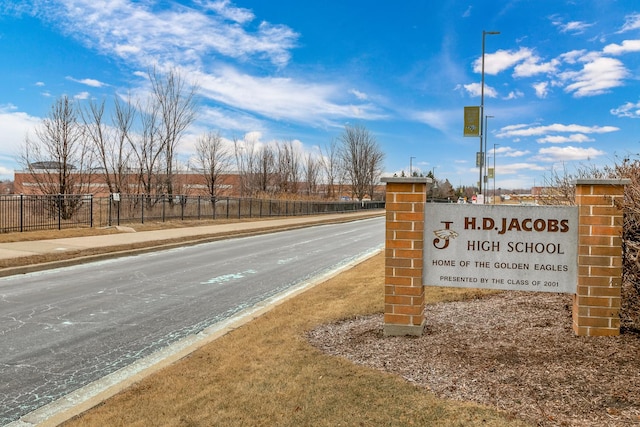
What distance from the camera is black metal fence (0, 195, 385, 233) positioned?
1900 cm

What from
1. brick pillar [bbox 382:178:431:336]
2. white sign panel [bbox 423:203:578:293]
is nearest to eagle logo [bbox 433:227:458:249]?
white sign panel [bbox 423:203:578:293]

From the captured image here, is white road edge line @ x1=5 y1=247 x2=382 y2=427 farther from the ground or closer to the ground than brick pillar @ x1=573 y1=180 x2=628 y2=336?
closer to the ground

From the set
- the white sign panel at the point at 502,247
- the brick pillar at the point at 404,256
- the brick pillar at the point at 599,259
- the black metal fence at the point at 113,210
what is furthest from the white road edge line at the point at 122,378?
the black metal fence at the point at 113,210

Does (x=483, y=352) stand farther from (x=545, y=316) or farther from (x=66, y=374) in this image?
(x=66, y=374)

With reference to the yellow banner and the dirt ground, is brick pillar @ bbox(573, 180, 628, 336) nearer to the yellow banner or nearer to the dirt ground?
the dirt ground

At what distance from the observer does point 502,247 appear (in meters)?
4.71

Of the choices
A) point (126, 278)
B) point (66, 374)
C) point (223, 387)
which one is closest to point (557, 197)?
point (223, 387)

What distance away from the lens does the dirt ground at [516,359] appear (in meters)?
3.15

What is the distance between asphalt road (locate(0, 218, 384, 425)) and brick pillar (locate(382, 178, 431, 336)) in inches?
106

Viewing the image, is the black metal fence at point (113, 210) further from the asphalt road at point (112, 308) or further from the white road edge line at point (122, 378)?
the white road edge line at point (122, 378)

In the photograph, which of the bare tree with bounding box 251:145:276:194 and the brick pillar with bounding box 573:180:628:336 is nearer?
the brick pillar with bounding box 573:180:628:336

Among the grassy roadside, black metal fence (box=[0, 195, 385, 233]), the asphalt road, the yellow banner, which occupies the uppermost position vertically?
the yellow banner

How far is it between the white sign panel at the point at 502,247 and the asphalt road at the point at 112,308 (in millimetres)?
3317

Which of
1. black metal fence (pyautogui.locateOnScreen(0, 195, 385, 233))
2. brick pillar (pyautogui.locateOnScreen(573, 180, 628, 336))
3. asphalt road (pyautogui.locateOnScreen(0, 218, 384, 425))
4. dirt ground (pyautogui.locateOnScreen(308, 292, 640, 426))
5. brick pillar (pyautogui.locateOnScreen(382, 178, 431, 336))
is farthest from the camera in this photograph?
black metal fence (pyautogui.locateOnScreen(0, 195, 385, 233))
